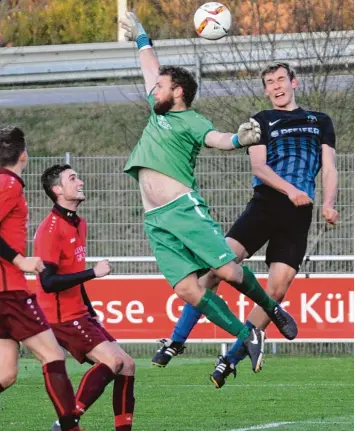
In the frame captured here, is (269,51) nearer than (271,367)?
No

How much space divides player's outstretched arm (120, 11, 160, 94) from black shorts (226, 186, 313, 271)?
4.08 ft

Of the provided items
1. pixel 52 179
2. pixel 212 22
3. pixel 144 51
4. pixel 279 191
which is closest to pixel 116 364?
pixel 52 179

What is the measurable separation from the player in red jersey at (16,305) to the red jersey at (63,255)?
2.87ft

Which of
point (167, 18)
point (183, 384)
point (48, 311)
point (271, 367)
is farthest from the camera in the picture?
point (167, 18)

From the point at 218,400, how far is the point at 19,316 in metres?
4.91

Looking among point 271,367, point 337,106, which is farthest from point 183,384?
point 337,106

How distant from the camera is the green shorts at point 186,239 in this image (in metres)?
9.25

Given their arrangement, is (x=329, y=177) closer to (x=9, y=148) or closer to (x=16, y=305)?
(x=9, y=148)

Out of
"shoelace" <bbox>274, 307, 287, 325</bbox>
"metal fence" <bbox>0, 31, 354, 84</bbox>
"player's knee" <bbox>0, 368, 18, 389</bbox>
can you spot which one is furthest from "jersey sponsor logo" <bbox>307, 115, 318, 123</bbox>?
"metal fence" <bbox>0, 31, 354, 84</bbox>

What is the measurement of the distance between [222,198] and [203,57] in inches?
191

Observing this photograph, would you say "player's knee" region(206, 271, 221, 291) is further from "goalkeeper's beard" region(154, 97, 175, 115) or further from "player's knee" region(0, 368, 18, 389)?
"player's knee" region(0, 368, 18, 389)

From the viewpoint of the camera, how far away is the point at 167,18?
25438 mm

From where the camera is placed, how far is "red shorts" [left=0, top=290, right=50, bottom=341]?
8.74 m

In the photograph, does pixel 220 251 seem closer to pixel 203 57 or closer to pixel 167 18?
pixel 203 57
